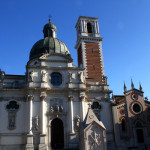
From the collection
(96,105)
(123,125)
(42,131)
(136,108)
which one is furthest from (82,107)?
(136,108)

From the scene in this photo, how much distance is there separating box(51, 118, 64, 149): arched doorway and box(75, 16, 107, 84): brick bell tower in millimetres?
8991

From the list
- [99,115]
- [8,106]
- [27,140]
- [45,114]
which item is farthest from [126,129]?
[8,106]

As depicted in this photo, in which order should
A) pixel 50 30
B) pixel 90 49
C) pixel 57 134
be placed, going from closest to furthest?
pixel 57 134, pixel 90 49, pixel 50 30

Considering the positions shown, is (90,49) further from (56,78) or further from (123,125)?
(123,125)

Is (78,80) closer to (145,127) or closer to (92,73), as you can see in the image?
(92,73)

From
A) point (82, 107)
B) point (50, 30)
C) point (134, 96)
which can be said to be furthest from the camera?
point (50, 30)

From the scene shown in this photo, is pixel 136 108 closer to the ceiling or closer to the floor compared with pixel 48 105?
closer to the floor

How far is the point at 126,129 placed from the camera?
31.3m

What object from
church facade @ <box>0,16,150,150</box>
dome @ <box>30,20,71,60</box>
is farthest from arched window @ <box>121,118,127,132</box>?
dome @ <box>30,20,71,60</box>

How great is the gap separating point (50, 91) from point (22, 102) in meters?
4.05

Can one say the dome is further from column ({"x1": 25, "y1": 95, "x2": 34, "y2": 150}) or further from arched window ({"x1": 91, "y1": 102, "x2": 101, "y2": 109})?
arched window ({"x1": 91, "y1": 102, "x2": 101, "y2": 109})

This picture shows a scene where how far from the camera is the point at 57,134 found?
92.3 ft

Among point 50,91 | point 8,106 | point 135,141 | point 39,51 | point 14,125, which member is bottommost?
point 135,141

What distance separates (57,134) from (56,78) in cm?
783
